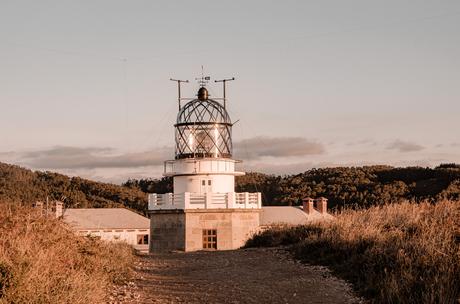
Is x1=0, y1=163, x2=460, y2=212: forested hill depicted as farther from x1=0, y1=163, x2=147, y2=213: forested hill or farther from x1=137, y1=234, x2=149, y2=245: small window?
x1=137, y1=234, x2=149, y2=245: small window

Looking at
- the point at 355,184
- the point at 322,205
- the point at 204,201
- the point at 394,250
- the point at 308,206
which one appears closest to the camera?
the point at 394,250

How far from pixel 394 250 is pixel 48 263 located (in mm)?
6676

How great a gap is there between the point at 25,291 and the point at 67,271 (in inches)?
83.2

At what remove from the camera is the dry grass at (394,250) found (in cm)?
1082

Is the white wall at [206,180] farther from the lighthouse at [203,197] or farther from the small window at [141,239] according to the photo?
the small window at [141,239]

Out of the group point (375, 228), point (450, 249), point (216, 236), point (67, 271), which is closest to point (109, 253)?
point (67, 271)

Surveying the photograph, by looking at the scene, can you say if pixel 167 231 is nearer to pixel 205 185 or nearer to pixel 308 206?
pixel 205 185

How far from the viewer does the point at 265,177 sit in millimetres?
Answer: 103250

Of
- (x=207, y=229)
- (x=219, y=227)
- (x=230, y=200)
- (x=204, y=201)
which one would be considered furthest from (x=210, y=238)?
(x=230, y=200)

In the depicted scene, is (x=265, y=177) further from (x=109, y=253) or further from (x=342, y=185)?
(x=109, y=253)

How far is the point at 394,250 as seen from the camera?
13.3 m

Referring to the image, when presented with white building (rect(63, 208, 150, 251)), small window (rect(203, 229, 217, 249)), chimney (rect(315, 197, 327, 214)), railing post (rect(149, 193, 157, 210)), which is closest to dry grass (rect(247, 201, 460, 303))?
small window (rect(203, 229, 217, 249))

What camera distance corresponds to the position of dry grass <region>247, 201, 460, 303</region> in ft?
35.5

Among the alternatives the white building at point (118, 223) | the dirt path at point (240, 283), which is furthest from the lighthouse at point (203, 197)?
the white building at point (118, 223)
